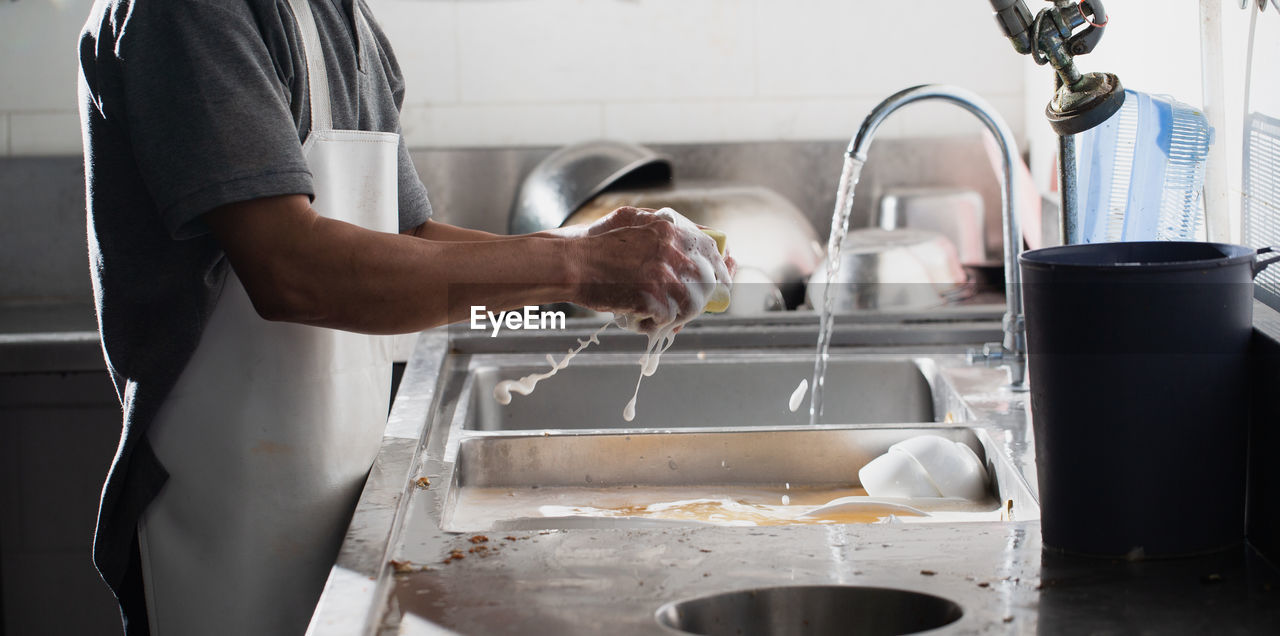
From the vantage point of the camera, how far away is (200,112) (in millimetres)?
971

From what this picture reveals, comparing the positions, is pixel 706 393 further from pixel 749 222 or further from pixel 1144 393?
pixel 1144 393

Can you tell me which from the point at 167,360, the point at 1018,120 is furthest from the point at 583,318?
the point at 1018,120

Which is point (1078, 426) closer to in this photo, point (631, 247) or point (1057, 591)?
point (1057, 591)

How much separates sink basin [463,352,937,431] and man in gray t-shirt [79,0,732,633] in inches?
23.7

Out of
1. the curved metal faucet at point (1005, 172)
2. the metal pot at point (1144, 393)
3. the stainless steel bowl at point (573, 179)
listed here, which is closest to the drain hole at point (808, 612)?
the metal pot at point (1144, 393)

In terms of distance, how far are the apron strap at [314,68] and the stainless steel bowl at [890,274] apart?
1143mm

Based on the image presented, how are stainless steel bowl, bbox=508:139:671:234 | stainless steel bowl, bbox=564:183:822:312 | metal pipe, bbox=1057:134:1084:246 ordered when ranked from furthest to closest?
stainless steel bowl, bbox=508:139:671:234
stainless steel bowl, bbox=564:183:822:312
metal pipe, bbox=1057:134:1084:246

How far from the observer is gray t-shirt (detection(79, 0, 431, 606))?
3.20 ft

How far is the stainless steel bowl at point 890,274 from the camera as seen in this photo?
2.10 metres

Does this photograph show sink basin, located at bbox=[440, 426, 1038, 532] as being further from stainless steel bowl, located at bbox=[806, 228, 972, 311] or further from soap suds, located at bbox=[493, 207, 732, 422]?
stainless steel bowl, located at bbox=[806, 228, 972, 311]

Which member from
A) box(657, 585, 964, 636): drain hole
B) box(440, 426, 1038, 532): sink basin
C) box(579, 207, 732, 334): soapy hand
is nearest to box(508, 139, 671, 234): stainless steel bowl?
box(440, 426, 1038, 532): sink basin

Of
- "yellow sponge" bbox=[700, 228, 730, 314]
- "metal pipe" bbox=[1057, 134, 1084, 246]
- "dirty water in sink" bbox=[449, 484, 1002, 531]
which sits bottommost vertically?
"dirty water in sink" bbox=[449, 484, 1002, 531]

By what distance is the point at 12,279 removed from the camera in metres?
2.62

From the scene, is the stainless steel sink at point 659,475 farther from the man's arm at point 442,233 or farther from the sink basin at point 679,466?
the man's arm at point 442,233
